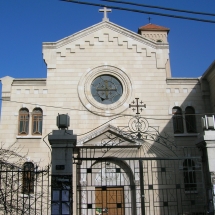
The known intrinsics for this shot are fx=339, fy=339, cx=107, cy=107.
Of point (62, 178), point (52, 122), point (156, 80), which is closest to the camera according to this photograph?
point (62, 178)

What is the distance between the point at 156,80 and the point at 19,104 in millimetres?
7425

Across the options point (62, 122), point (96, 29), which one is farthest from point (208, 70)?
point (62, 122)

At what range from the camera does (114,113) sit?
17.6 m

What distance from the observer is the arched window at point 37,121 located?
17375mm

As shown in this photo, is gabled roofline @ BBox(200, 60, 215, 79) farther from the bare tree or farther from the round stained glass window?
the bare tree

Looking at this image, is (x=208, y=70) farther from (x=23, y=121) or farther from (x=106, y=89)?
(x=23, y=121)

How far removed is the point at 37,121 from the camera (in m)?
17.6

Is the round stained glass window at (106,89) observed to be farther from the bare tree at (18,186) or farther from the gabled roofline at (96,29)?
the bare tree at (18,186)

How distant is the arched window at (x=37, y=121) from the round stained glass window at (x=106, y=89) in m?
2.99

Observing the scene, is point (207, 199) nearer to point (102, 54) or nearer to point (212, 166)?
point (212, 166)

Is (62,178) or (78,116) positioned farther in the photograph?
(78,116)

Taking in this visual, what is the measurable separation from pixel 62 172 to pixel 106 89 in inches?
415

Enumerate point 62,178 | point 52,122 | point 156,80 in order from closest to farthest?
point 62,178
point 52,122
point 156,80

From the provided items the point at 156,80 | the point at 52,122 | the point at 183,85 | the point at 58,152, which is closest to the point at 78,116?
the point at 52,122
